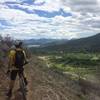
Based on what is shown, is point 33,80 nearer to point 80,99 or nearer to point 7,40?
point 80,99

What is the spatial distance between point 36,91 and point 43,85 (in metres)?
2.06

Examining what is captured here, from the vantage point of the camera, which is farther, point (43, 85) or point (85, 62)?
point (85, 62)

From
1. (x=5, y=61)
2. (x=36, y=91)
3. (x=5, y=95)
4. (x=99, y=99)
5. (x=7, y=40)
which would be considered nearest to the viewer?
(x=5, y=95)

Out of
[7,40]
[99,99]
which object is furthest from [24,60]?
[7,40]

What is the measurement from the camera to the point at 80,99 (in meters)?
18.6

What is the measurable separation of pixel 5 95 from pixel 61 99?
10.8ft

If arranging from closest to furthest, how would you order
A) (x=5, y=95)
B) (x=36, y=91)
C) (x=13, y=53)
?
(x=13, y=53)
(x=5, y=95)
(x=36, y=91)

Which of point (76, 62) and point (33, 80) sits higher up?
point (33, 80)

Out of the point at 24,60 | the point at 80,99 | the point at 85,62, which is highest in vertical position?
the point at 24,60

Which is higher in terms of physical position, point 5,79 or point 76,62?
point 5,79

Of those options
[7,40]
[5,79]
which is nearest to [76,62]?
[7,40]

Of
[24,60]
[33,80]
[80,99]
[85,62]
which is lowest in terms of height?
[85,62]

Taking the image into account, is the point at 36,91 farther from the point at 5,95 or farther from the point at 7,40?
the point at 7,40

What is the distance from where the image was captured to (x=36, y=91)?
15867 mm
